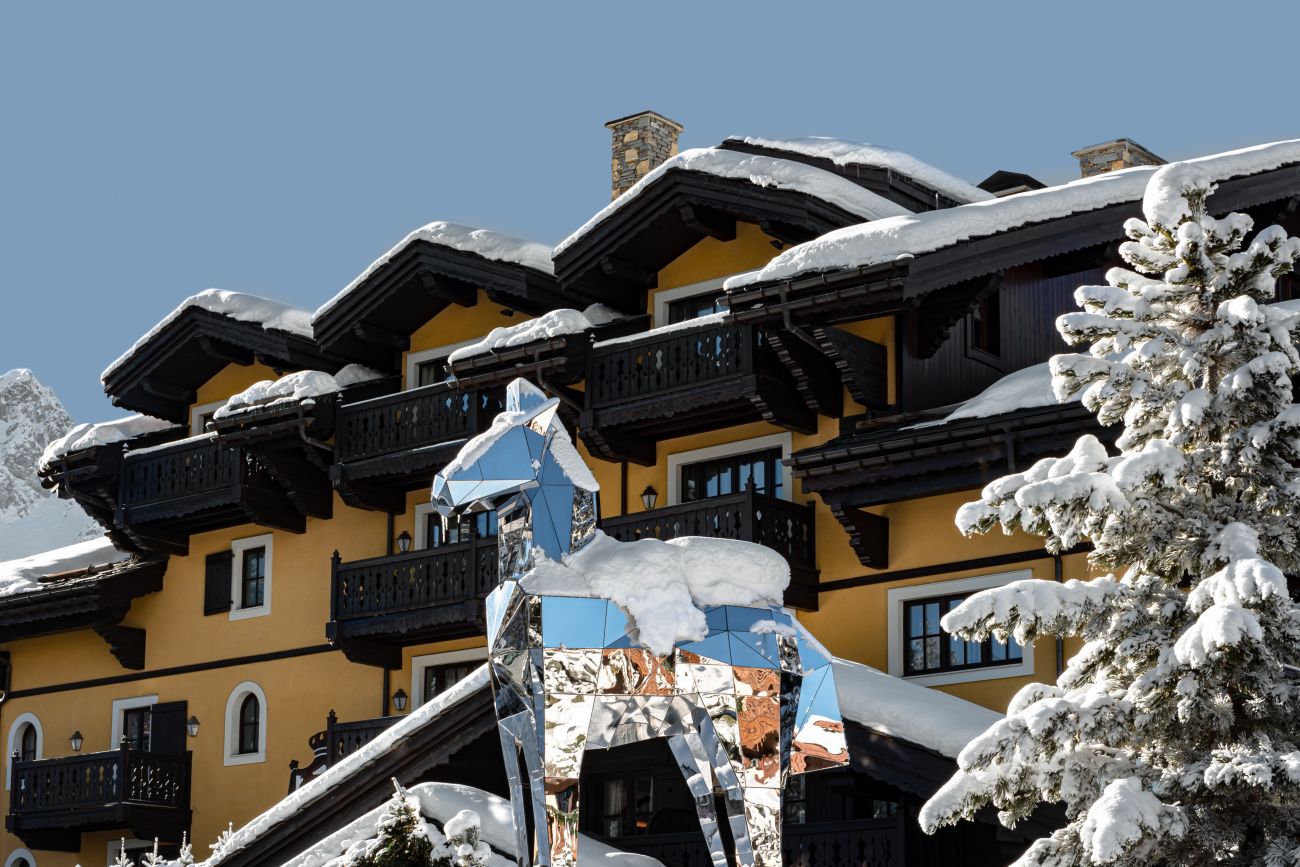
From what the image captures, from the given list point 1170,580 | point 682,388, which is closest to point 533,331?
point 682,388

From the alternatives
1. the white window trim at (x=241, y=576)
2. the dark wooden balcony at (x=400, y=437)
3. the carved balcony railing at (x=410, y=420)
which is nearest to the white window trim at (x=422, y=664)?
the dark wooden balcony at (x=400, y=437)

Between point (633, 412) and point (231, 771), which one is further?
point (231, 771)

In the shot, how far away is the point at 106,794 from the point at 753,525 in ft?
39.0

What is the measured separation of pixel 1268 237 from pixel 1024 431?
7.70 meters

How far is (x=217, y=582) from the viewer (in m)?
32.8

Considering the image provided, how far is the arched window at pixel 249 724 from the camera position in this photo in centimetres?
3169

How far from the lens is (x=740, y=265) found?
91.2 feet

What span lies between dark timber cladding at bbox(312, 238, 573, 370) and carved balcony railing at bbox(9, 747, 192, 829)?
6810mm

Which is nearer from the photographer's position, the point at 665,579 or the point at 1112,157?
the point at 665,579

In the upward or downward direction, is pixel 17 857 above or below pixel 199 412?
below

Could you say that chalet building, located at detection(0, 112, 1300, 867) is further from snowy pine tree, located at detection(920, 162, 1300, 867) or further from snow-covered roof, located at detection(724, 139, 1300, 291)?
snowy pine tree, located at detection(920, 162, 1300, 867)

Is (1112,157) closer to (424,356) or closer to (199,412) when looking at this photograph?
(424,356)

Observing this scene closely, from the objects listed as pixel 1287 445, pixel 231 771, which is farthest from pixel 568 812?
pixel 231 771

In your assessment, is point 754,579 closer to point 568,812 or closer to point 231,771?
point 568,812
